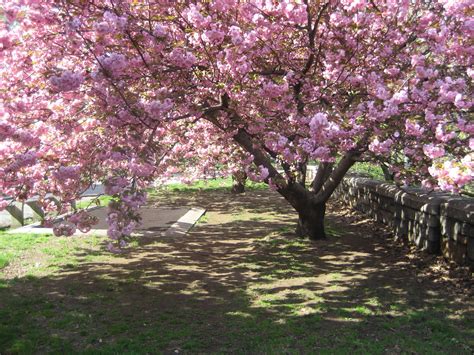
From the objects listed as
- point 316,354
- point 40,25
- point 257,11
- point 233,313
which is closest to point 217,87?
point 257,11

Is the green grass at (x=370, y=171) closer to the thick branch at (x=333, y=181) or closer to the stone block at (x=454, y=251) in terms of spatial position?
the thick branch at (x=333, y=181)

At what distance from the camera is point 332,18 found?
234 inches

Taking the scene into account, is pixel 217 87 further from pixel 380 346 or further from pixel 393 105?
pixel 380 346

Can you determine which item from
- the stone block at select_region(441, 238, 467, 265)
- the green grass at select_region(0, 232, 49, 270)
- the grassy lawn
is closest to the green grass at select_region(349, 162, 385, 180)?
the grassy lawn

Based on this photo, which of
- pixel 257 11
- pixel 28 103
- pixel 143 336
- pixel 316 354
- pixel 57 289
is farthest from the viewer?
pixel 57 289

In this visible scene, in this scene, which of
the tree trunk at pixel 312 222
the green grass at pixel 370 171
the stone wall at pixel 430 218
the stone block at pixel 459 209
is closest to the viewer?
the stone block at pixel 459 209

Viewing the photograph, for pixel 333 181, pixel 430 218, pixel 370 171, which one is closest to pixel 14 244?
pixel 333 181

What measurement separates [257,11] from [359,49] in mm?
1498

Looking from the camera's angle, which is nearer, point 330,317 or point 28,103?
point 330,317

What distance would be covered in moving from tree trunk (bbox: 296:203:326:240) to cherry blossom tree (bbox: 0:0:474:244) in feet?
8.04

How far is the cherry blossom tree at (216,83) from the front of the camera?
4969mm

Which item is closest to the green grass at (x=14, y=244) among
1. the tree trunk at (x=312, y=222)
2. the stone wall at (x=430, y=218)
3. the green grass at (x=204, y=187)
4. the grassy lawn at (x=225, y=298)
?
the grassy lawn at (x=225, y=298)

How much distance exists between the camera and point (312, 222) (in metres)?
9.23

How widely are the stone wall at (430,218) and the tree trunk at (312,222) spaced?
1578 mm
